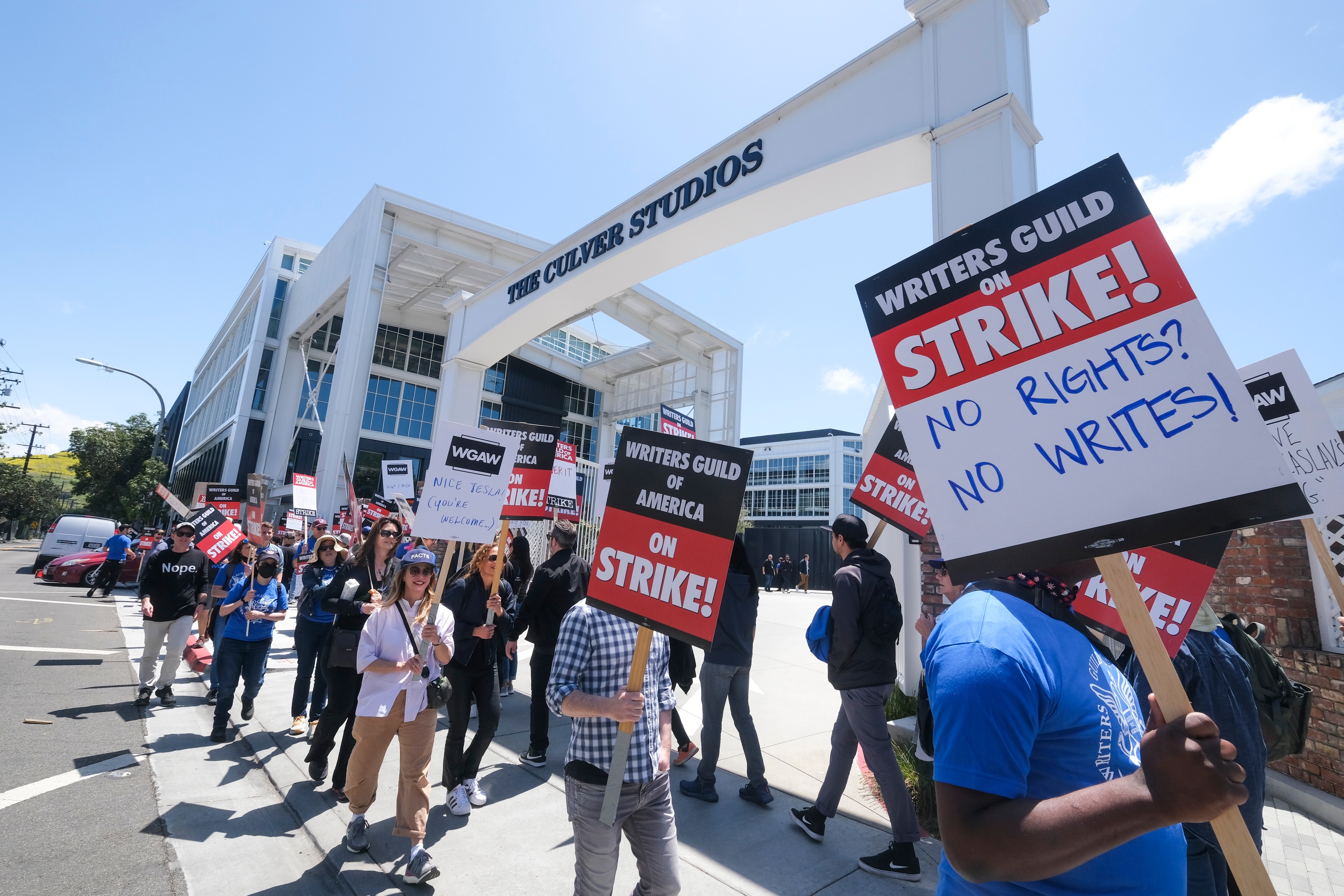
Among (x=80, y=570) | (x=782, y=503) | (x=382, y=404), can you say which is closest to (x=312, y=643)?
(x=80, y=570)

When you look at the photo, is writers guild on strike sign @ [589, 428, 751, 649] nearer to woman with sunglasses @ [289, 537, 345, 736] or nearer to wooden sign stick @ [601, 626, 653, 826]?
wooden sign stick @ [601, 626, 653, 826]

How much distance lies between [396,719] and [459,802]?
0.87 metres

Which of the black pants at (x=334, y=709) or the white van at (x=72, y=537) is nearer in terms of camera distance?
the black pants at (x=334, y=709)

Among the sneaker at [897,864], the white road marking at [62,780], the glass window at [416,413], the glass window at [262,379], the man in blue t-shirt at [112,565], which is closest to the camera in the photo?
the sneaker at [897,864]

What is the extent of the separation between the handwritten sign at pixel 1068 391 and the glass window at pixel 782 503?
6004cm

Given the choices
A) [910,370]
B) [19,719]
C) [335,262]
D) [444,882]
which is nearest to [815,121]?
[910,370]

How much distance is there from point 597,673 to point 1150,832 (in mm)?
1937

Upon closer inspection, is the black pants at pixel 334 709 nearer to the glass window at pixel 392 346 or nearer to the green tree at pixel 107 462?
the glass window at pixel 392 346

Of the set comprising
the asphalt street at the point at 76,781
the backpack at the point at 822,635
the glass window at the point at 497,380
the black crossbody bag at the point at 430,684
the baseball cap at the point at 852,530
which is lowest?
the asphalt street at the point at 76,781

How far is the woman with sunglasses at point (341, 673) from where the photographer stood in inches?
174

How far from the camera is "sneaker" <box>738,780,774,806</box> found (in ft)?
14.1

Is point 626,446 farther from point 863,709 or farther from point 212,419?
point 212,419

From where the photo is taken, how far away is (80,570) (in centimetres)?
1678

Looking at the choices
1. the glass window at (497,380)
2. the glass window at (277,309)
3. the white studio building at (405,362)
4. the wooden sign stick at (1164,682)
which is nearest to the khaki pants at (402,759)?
the wooden sign stick at (1164,682)
